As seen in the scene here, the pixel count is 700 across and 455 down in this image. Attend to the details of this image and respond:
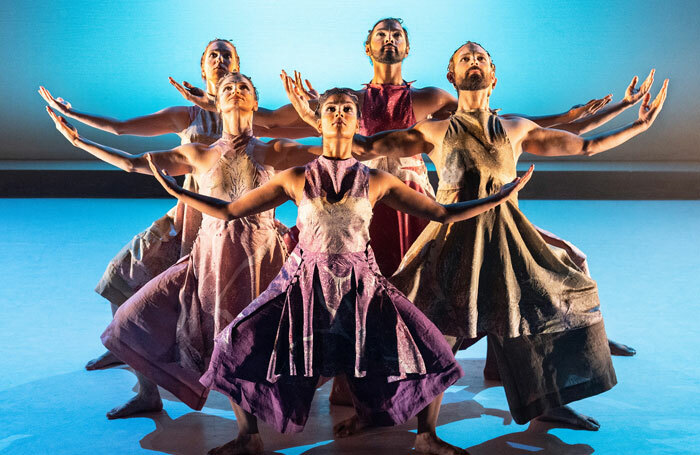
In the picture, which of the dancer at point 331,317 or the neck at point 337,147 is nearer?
the dancer at point 331,317

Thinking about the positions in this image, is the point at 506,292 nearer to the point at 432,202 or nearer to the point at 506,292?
the point at 506,292

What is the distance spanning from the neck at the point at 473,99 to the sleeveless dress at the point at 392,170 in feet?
2.09

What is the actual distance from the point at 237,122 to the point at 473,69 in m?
1.02

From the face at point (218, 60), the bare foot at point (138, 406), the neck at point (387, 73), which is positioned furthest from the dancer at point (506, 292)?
the face at point (218, 60)

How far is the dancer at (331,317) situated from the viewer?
3311 millimetres

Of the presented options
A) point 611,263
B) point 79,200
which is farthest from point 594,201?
point 79,200


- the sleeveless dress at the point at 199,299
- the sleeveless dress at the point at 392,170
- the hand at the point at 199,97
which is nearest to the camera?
the sleeveless dress at the point at 199,299

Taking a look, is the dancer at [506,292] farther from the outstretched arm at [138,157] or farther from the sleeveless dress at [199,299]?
the outstretched arm at [138,157]

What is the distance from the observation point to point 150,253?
4473 mm

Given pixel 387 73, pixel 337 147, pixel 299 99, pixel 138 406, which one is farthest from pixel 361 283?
pixel 387 73

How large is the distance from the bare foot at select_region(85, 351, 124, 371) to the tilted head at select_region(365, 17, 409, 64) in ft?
6.78

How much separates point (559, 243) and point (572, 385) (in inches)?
40.7

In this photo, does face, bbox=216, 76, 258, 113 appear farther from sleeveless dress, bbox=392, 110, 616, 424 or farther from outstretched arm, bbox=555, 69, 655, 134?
outstretched arm, bbox=555, 69, 655, 134

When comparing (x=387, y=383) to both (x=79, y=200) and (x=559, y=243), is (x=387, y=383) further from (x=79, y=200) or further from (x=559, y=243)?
(x=79, y=200)
